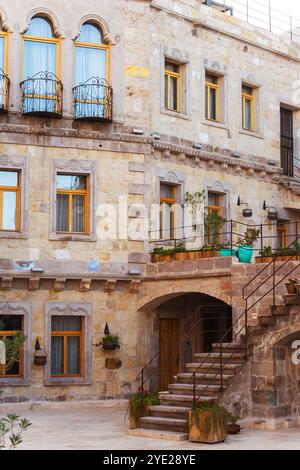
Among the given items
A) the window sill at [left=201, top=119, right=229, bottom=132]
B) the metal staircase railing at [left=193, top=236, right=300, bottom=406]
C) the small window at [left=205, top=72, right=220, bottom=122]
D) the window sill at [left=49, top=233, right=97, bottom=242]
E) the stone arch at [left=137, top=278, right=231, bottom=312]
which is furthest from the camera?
the small window at [left=205, top=72, right=220, bottom=122]

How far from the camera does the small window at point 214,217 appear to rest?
73.0ft

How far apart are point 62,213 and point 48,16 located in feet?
16.8

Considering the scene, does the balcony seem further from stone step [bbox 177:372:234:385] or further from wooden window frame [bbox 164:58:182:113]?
stone step [bbox 177:372:234:385]

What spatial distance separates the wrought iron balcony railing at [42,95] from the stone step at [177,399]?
7908 millimetres

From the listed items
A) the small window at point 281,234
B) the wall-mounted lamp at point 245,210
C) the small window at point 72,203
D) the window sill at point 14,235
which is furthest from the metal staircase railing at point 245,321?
the small window at point 281,234

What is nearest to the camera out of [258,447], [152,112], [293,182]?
[258,447]

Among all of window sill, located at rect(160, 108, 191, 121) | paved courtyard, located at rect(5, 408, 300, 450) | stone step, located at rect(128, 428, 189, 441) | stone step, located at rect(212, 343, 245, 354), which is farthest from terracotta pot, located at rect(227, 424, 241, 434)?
window sill, located at rect(160, 108, 191, 121)

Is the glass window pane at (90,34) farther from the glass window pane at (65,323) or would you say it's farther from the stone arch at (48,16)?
the glass window pane at (65,323)

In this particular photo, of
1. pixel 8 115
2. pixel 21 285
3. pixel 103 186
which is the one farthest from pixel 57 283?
pixel 8 115

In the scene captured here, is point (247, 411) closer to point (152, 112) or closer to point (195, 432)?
point (195, 432)

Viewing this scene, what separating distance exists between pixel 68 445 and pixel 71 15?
11615mm

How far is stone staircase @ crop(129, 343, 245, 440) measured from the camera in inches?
610

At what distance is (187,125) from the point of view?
22.8 m

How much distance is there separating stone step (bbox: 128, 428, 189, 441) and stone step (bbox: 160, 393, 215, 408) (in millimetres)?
857
